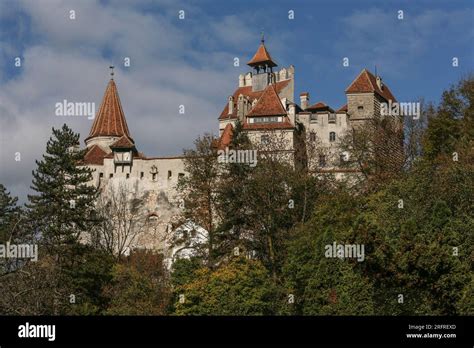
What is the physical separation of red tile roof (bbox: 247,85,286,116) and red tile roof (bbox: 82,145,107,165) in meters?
12.1

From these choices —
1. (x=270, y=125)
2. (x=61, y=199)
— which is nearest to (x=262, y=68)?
(x=270, y=125)

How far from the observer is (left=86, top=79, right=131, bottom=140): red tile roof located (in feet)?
235

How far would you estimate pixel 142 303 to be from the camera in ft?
122

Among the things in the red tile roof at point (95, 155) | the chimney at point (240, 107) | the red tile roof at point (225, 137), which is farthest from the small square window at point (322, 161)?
the red tile roof at point (95, 155)

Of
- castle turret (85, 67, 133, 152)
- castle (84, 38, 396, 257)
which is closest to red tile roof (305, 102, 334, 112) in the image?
castle (84, 38, 396, 257)

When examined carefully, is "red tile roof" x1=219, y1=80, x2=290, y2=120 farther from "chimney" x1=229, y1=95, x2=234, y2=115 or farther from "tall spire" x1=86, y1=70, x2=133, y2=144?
"tall spire" x1=86, y1=70, x2=133, y2=144

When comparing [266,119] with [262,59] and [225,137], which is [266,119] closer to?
[225,137]

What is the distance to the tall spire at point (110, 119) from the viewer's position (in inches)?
2815

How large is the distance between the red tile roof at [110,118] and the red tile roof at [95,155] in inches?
79.6

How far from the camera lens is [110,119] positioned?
237 feet

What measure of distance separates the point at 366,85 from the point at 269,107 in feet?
23.7

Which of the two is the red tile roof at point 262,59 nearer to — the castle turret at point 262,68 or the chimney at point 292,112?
the castle turret at point 262,68

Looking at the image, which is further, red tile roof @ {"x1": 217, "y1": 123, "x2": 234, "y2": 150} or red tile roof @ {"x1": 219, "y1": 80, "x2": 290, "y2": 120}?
red tile roof @ {"x1": 219, "y1": 80, "x2": 290, "y2": 120}
